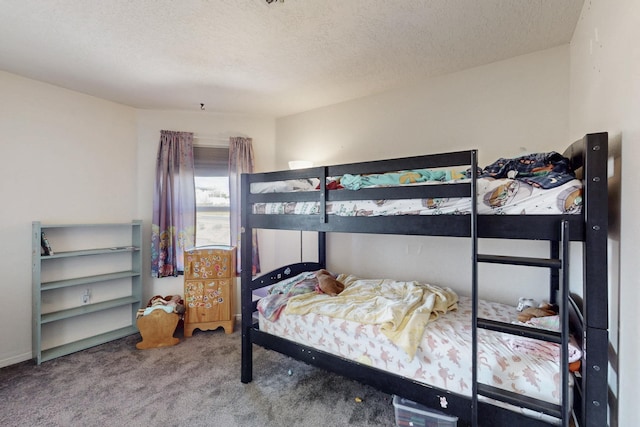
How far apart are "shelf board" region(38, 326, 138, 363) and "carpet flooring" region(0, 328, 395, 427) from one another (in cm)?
7

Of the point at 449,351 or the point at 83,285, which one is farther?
the point at 83,285

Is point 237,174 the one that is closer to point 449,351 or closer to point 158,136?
point 158,136

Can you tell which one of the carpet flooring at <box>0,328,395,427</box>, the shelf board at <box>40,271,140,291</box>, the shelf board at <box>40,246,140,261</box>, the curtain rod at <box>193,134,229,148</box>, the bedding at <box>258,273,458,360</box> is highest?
the curtain rod at <box>193,134,229,148</box>

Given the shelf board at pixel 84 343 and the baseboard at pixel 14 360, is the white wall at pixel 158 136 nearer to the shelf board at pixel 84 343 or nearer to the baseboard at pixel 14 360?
the shelf board at pixel 84 343

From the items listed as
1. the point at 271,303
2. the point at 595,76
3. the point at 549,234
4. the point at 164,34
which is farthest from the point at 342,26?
the point at 271,303

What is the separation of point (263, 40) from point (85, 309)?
3.02 metres

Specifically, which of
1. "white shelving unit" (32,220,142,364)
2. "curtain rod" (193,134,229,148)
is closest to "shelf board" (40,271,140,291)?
"white shelving unit" (32,220,142,364)

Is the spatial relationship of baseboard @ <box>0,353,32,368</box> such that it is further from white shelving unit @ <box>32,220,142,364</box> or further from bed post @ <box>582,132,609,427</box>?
bed post @ <box>582,132,609,427</box>

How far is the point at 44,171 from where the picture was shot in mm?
2648

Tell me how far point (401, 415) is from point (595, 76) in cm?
216

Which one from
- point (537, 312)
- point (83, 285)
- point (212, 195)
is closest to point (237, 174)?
point (212, 195)

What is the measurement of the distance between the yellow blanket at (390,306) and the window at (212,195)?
1.78m

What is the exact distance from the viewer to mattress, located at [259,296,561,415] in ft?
4.20

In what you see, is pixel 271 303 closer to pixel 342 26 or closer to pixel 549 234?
pixel 549 234
